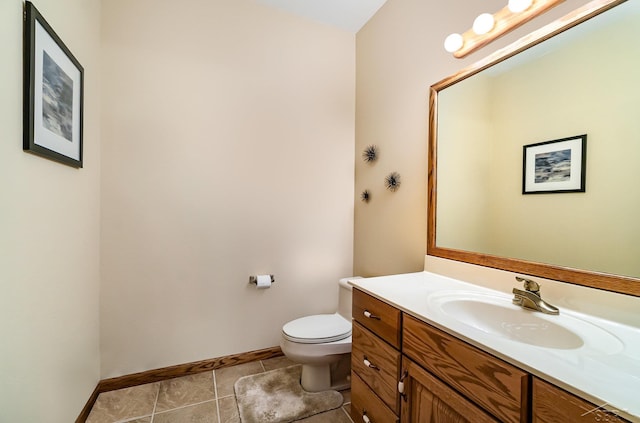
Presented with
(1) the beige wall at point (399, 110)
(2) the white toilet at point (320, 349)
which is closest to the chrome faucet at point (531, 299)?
(1) the beige wall at point (399, 110)

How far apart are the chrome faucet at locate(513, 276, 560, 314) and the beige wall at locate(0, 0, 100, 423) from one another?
5.82 feet

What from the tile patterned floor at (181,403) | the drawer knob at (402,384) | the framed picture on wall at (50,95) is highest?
the framed picture on wall at (50,95)

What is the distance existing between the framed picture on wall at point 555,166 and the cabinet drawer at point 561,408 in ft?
2.42

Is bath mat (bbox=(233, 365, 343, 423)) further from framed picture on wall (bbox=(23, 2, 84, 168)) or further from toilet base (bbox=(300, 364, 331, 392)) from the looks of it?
framed picture on wall (bbox=(23, 2, 84, 168))

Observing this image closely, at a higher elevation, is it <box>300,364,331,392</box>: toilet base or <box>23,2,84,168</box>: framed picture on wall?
<box>23,2,84,168</box>: framed picture on wall

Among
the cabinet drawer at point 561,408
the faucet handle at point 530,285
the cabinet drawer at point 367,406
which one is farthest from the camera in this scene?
the cabinet drawer at point 367,406

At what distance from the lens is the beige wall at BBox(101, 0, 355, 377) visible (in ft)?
5.64

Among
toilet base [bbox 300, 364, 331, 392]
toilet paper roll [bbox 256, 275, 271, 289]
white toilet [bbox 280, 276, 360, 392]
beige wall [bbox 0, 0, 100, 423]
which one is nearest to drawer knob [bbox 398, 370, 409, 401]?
white toilet [bbox 280, 276, 360, 392]

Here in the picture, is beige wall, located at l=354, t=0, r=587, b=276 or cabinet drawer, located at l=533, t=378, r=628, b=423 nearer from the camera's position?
cabinet drawer, located at l=533, t=378, r=628, b=423

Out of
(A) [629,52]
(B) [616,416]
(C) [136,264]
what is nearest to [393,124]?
(A) [629,52]

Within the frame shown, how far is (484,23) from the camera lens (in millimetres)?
1197

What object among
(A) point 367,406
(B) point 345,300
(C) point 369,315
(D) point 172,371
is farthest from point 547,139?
(D) point 172,371

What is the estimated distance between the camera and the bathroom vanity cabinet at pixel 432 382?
626mm

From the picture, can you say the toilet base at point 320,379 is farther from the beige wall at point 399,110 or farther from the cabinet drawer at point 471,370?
the cabinet drawer at point 471,370
